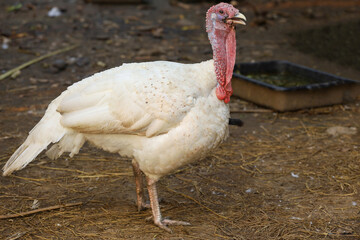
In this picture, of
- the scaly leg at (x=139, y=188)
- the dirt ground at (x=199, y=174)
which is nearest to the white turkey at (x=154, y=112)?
the scaly leg at (x=139, y=188)

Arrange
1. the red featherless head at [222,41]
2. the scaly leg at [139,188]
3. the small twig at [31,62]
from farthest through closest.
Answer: the small twig at [31,62] → the scaly leg at [139,188] → the red featherless head at [222,41]

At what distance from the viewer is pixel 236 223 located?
3861 mm

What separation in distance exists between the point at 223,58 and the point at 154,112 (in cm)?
65

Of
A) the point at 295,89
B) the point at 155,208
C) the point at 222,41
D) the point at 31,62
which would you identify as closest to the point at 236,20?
the point at 222,41

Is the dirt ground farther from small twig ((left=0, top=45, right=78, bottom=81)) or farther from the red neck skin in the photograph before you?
the red neck skin

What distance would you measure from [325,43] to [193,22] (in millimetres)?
2717

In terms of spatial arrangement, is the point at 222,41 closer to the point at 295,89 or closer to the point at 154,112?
the point at 154,112

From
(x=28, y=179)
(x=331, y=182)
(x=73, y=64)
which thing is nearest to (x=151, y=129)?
(x=28, y=179)

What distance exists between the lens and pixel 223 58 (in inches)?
145

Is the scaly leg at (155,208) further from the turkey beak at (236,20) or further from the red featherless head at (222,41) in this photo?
the turkey beak at (236,20)

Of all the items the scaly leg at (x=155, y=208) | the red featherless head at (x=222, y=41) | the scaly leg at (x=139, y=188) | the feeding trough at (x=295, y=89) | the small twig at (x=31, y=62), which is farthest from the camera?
the small twig at (x=31, y=62)

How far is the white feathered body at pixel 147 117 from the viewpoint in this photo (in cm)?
351

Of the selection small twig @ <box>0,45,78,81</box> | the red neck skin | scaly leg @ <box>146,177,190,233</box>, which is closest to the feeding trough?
the red neck skin

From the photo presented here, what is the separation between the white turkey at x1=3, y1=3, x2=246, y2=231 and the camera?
3516 mm
